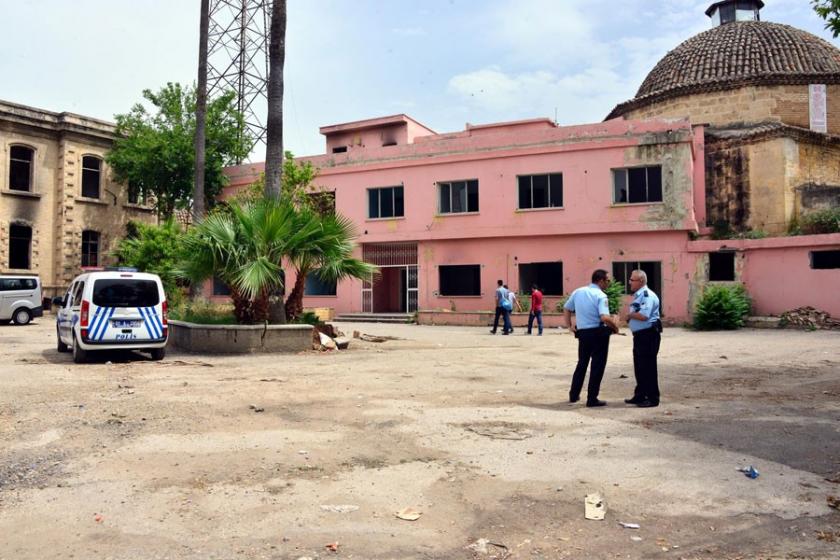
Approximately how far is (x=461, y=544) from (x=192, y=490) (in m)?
2.20

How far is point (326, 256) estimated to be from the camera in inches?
575

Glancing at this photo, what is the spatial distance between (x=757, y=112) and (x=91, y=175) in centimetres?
3124

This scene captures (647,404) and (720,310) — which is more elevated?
(720,310)

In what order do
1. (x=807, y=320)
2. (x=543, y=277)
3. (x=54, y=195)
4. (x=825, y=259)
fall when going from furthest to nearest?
(x=54, y=195) < (x=543, y=277) < (x=825, y=259) < (x=807, y=320)

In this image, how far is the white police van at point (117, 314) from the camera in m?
12.2

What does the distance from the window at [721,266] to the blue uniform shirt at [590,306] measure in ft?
56.4

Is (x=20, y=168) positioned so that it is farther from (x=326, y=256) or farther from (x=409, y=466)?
(x=409, y=466)

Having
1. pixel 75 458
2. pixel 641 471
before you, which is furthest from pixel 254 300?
pixel 641 471

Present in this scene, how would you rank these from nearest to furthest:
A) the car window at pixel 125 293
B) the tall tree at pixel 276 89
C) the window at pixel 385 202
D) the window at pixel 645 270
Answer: the car window at pixel 125 293 → the tall tree at pixel 276 89 → the window at pixel 645 270 → the window at pixel 385 202

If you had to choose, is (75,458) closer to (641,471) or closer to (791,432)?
(641,471)

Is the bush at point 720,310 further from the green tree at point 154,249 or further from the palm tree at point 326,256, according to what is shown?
the green tree at point 154,249

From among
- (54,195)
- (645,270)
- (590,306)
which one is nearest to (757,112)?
(645,270)

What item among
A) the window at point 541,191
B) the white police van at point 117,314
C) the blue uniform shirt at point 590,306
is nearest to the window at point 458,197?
the window at point 541,191

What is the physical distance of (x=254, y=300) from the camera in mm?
14438
